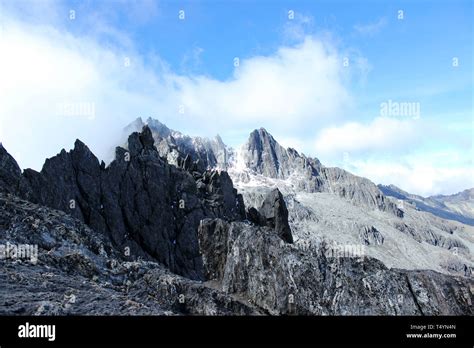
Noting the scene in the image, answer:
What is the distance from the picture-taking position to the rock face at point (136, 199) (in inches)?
3819

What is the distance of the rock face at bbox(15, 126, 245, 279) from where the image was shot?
97.0 metres

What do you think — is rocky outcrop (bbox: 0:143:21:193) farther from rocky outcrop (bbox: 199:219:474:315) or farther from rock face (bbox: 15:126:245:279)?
rocky outcrop (bbox: 199:219:474:315)

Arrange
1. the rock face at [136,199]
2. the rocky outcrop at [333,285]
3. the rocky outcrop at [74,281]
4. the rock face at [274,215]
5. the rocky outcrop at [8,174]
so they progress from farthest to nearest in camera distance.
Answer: the rock face at [274,215] → the rock face at [136,199] → the rocky outcrop at [8,174] → the rocky outcrop at [333,285] → the rocky outcrop at [74,281]

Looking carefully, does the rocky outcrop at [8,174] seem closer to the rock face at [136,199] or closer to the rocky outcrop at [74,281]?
the rocky outcrop at [74,281]

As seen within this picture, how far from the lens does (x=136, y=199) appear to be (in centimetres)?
11725

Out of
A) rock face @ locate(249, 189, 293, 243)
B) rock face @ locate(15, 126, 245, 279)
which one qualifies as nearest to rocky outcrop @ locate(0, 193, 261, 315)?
rock face @ locate(15, 126, 245, 279)

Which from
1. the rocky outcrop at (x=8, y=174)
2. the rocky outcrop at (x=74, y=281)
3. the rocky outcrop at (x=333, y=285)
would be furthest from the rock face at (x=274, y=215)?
the rocky outcrop at (x=333, y=285)

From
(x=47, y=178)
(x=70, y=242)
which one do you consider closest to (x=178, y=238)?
(x=47, y=178)

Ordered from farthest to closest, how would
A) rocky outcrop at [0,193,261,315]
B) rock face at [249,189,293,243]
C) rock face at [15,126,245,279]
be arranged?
1. rock face at [249,189,293,243]
2. rock face at [15,126,245,279]
3. rocky outcrop at [0,193,261,315]

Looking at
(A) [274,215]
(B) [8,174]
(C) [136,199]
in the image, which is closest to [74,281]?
(B) [8,174]
